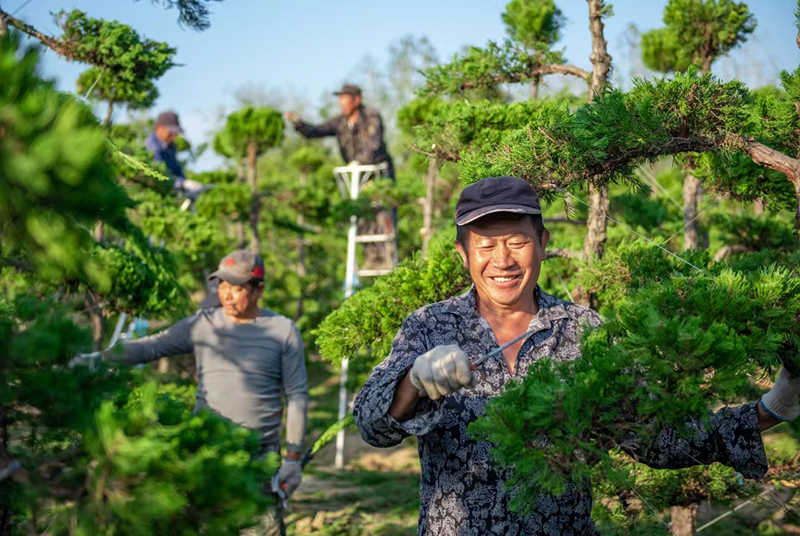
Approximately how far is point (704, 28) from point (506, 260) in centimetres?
404

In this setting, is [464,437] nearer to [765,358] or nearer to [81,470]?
[765,358]

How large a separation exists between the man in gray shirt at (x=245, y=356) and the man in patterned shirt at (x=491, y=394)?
1.78 meters

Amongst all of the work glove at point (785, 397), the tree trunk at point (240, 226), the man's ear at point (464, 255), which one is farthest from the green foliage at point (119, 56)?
the tree trunk at point (240, 226)

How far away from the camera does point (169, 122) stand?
6809 mm

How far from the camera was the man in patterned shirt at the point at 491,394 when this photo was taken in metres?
1.99

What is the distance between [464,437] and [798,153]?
1363mm

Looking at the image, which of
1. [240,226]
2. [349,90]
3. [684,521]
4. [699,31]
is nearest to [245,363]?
[684,521]

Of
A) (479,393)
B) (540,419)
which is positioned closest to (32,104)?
(540,419)

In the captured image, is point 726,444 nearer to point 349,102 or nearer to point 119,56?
point 119,56

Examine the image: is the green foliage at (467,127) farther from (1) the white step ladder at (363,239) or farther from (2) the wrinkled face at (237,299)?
(1) the white step ladder at (363,239)

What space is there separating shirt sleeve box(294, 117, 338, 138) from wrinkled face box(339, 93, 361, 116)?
214 millimetres

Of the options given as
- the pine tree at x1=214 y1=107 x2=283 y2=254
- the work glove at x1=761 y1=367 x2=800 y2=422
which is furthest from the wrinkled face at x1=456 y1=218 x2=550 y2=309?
the pine tree at x1=214 y1=107 x2=283 y2=254

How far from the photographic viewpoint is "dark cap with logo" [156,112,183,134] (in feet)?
22.3

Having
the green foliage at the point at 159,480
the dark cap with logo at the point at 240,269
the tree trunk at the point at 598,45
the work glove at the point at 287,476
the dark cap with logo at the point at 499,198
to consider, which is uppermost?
Answer: the tree trunk at the point at 598,45
